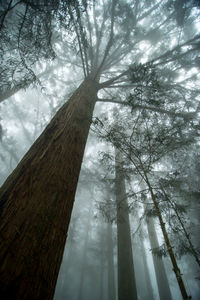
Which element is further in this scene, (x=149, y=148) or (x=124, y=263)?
(x=124, y=263)

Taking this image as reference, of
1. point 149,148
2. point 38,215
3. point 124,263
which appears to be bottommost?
point 38,215

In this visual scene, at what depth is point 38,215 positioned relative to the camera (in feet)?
3.98

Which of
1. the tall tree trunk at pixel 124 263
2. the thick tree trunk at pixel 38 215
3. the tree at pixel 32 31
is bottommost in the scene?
the thick tree trunk at pixel 38 215

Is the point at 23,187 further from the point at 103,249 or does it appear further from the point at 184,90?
the point at 103,249

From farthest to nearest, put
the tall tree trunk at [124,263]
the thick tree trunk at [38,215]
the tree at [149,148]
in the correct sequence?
the tall tree trunk at [124,263] → the tree at [149,148] → the thick tree trunk at [38,215]

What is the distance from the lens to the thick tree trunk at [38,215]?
0.92 meters

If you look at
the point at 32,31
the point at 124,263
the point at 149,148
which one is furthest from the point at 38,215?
the point at 124,263

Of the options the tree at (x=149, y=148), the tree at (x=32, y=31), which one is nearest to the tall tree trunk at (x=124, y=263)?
the tree at (x=149, y=148)

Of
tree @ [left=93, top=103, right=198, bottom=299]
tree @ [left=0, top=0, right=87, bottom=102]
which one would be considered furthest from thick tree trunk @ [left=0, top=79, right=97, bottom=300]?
tree @ [left=0, top=0, right=87, bottom=102]

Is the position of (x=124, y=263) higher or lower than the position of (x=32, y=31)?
lower

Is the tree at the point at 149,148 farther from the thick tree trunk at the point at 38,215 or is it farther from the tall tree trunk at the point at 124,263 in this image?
the tall tree trunk at the point at 124,263

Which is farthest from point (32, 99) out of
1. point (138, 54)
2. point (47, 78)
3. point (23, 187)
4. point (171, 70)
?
point (23, 187)

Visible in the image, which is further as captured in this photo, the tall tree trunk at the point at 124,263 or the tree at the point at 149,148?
the tall tree trunk at the point at 124,263

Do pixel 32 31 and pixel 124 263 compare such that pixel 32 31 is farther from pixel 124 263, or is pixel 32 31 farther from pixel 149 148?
pixel 124 263
